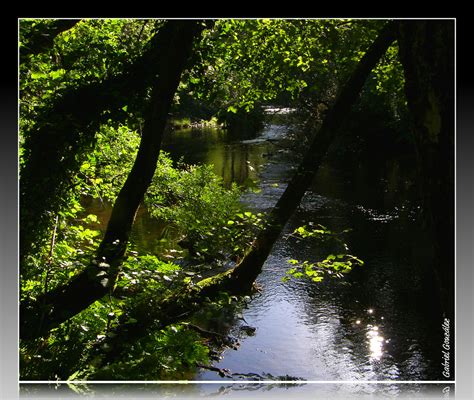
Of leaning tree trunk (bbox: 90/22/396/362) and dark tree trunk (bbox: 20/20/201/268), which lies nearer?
leaning tree trunk (bbox: 90/22/396/362)

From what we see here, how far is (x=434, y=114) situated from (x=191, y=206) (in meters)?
4.01

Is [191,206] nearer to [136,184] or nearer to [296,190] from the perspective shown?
[136,184]

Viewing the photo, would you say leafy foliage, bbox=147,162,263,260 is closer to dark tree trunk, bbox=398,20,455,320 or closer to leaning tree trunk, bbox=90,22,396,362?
leaning tree trunk, bbox=90,22,396,362

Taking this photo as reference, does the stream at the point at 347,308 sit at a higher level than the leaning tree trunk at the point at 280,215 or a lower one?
lower

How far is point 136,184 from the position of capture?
15.9 feet

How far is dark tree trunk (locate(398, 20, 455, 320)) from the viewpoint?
2568 millimetres

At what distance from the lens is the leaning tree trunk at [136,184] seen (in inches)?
176

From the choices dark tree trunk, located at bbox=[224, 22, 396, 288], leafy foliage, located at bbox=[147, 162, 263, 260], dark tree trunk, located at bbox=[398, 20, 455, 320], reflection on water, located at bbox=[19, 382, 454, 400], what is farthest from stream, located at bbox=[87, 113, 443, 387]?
dark tree trunk, located at bbox=[398, 20, 455, 320]

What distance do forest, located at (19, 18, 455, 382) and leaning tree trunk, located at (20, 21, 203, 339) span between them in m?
0.01

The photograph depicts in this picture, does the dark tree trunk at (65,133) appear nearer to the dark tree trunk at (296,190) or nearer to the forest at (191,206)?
the forest at (191,206)

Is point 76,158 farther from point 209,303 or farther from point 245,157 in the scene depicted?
point 245,157

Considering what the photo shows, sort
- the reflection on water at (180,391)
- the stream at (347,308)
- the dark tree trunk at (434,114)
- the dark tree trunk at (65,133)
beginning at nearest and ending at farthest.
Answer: the dark tree trunk at (434,114)
the reflection on water at (180,391)
the dark tree trunk at (65,133)
the stream at (347,308)

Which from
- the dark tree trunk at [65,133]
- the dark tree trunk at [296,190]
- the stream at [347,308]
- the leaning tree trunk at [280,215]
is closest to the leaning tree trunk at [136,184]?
the dark tree trunk at [65,133]

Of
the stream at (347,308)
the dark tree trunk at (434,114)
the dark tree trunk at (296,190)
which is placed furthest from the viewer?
the stream at (347,308)
